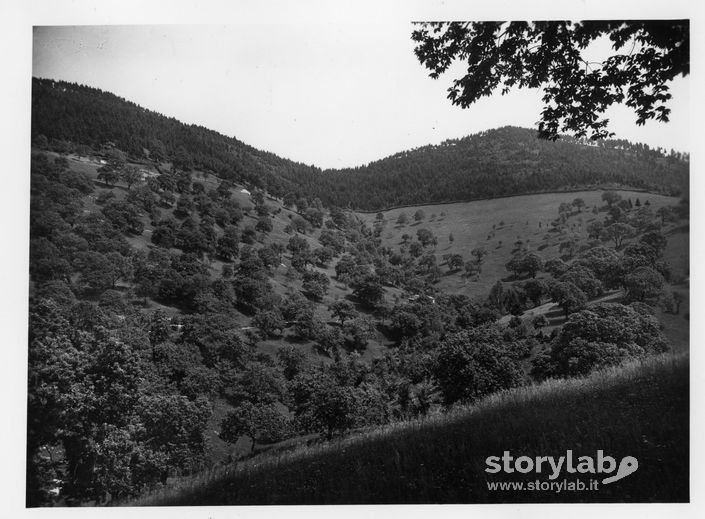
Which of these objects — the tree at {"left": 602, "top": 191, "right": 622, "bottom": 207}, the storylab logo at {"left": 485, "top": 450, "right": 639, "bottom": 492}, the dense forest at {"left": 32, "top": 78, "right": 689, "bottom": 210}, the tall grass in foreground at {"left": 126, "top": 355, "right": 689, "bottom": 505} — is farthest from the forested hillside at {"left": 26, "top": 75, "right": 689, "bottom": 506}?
Answer: the storylab logo at {"left": 485, "top": 450, "right": 639, "bottom": 492}

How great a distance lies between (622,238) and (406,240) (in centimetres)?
860

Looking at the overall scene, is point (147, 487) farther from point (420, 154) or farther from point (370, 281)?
point (370, 281)

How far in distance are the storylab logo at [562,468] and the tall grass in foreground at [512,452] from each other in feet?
0.32

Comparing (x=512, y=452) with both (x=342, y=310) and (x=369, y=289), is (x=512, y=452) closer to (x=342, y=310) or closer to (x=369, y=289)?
(x=342, y=310)

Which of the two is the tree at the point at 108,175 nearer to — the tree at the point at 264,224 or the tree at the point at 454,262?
the tree at the point at 264,224

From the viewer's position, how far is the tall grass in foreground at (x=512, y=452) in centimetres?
877

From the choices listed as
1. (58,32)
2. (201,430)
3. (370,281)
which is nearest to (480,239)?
(370,281)

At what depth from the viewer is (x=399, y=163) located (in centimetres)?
1844

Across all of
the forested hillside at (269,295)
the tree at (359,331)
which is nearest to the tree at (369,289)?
the forested hillside at (269,295)

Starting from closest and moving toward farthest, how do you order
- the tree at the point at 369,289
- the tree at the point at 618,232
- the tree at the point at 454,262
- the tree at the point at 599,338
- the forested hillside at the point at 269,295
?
1. the forested hillside at the point at 269,295
2. the tree at the point at 599,338
3. the tree at the point at 618,232
4. the tree at the point at 454,262
5. the tree at the point at 369,289

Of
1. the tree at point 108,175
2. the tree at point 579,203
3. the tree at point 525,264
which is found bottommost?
the tree at point 525,264

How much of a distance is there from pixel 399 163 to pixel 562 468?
1221cm

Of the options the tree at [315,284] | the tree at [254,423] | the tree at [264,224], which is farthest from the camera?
the tree at [264,224]

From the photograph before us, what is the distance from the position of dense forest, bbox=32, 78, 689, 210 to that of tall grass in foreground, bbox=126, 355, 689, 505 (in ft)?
22.5
